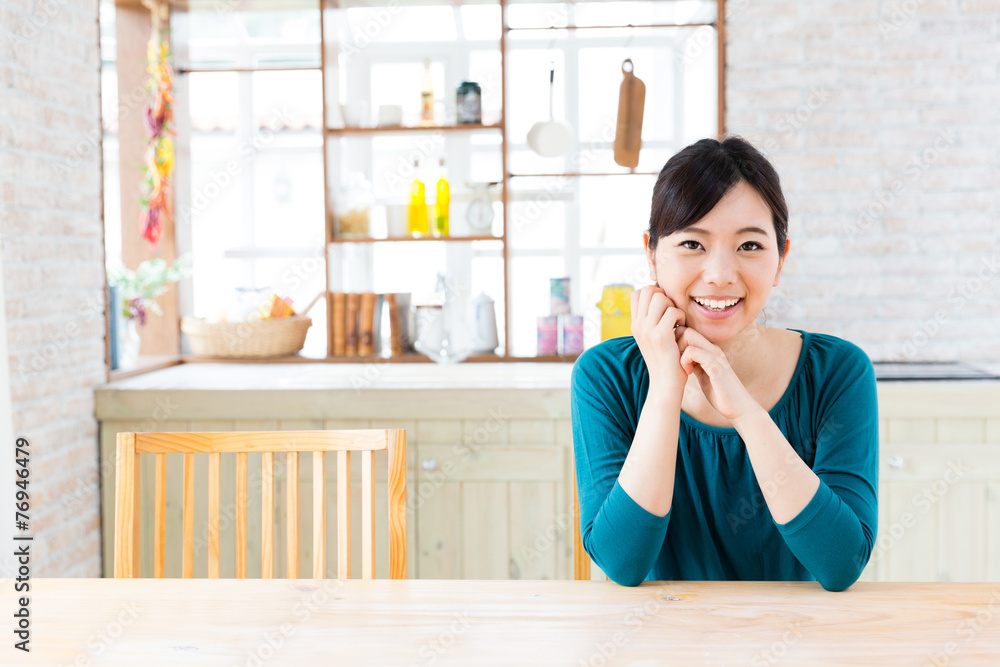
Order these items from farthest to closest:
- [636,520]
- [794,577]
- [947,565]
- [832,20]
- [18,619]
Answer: [832,20] < [947,565] < [794,577] < [636,520] < [18,619]

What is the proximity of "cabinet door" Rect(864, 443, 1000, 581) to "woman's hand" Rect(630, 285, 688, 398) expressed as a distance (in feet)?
4.36

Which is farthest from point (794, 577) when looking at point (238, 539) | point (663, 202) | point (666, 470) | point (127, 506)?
point (127, 506)

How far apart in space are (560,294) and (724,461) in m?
1.58

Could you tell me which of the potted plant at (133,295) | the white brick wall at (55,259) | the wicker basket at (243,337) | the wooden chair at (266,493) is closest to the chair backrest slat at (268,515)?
the wooden chair at (266,493)

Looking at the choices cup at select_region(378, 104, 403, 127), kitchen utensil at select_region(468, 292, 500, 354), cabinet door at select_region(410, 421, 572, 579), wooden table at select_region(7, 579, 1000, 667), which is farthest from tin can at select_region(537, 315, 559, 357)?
wooden table at select_region(7, 579, 1000, 667)

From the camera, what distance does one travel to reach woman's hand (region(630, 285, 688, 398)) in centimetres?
117

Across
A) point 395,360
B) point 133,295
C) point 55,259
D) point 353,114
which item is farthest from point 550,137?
point 55,259

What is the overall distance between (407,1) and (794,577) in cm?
237

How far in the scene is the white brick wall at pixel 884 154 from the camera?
2625mm

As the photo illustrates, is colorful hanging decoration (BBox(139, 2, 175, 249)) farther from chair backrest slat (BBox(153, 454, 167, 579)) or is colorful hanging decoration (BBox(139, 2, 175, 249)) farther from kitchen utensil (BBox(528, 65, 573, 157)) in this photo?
chair backrest slat (BBox(153, 454, 167, 579))

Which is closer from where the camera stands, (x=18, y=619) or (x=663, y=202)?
(x=18, y=619)

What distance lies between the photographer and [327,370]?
8.68 feet

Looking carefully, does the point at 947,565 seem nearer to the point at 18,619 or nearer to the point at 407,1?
the point at 18,619

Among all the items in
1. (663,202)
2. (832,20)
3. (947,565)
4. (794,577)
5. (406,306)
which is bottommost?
(947,565)
